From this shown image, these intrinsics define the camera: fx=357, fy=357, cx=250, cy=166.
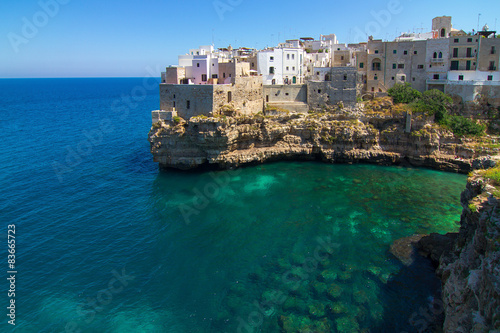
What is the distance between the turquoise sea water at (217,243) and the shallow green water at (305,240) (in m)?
0.11

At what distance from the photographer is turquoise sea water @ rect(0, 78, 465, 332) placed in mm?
21000

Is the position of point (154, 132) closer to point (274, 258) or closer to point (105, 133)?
point (274, 258)

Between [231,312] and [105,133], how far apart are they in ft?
185

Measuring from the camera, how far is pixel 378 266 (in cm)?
2500

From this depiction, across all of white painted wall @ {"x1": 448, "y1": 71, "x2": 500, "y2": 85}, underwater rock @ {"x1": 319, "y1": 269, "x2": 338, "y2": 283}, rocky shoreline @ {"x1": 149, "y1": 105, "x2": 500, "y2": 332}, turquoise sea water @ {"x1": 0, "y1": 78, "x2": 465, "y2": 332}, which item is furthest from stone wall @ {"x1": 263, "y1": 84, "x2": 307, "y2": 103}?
underwater rock @ {"x1": 319, "y1": 269, "x2": 338, "y2": 283}

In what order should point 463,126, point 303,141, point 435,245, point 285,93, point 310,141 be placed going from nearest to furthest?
point 435,245, point 463,126, point 310,141, point 303,141, point 285,93

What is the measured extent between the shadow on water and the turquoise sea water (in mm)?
100

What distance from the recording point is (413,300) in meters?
21.6

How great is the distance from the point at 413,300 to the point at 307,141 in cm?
2835

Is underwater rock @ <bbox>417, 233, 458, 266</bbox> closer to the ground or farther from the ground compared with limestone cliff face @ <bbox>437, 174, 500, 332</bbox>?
closer to the ground

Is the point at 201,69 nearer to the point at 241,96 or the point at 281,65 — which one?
the point at 241,96

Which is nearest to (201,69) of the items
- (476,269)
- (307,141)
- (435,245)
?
(307,141)

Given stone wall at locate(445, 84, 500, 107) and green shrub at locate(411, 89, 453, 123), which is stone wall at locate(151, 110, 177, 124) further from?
stone wall at locate(445, 84, 500, 107)

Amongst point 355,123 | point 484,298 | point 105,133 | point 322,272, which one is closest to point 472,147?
point 355,123
